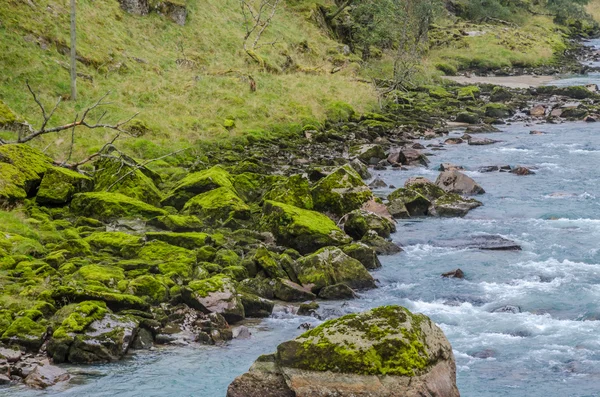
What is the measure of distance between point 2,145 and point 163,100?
13.3 meters

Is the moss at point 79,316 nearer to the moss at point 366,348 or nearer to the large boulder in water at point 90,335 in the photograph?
the large boulder in water at point 90,335

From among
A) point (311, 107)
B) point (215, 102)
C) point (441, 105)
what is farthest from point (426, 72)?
point (215, 102)

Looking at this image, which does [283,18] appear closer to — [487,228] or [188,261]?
[487,228]

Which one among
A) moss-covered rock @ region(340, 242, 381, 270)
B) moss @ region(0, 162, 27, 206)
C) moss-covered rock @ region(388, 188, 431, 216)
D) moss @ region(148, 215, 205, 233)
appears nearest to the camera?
moss-covered rock @ region(340, 242, 381, 270)

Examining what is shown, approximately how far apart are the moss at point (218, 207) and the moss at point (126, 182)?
144 centimetres

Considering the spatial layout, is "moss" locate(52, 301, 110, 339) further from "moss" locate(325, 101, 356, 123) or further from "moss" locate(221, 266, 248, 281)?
"moss" locate(325, 101, 356, 123)

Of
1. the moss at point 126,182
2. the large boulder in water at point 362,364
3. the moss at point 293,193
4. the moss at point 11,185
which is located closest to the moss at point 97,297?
the large boulder in water at point 362,364

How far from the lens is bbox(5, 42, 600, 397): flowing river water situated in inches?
467

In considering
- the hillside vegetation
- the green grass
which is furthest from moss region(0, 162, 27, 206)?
the green grass

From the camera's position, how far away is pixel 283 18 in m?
58.5

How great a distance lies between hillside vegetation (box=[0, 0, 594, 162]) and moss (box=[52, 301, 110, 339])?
13325 millimetres

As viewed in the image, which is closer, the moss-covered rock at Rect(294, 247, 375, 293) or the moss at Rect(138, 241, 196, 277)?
the moss at Rect(138, 241, 196, 277)

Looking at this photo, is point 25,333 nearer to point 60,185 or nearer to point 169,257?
point 169,257

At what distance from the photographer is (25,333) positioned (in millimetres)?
12438
